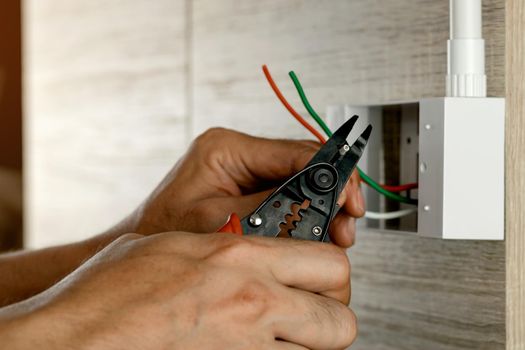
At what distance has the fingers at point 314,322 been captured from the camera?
52 cm

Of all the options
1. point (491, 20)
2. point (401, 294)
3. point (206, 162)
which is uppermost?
point (491, 20)

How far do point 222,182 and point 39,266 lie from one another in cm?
25

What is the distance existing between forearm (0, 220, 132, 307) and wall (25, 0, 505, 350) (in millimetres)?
213

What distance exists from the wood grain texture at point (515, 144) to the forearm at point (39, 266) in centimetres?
37

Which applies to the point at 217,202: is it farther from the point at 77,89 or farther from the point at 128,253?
the point at 77,89

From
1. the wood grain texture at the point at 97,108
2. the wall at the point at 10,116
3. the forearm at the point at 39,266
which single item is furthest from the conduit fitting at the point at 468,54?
the wall at the point at 10,116

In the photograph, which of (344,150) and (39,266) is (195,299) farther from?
(39,266)

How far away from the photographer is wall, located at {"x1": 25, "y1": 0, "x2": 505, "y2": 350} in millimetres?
685

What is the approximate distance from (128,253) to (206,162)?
0.24 metres

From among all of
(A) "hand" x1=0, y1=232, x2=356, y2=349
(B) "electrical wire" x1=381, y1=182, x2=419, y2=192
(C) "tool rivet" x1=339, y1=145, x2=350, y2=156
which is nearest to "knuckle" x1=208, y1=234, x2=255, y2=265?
(A) "hand" x1=0, y1=232, x2=356, y2=349

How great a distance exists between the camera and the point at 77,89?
135 centimetres

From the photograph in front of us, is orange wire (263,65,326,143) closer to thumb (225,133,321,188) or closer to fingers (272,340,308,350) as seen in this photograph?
thumb (225,133,321,188)

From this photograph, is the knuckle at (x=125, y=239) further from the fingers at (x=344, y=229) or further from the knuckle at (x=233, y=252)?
the fingers at (x=344, y=229)

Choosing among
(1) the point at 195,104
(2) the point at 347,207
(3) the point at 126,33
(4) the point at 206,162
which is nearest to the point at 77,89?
(3) the point at 126,33
